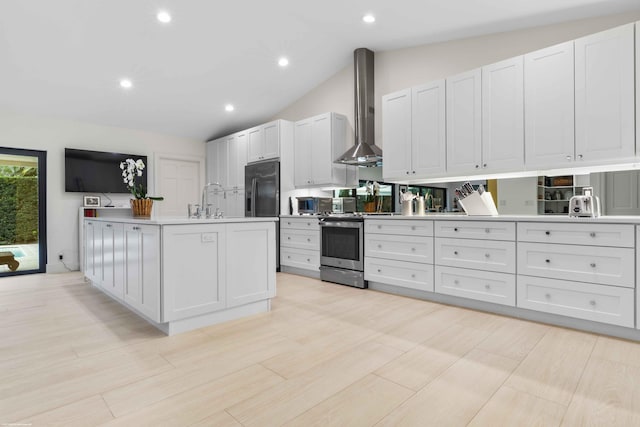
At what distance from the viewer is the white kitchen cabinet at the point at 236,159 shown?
604cm

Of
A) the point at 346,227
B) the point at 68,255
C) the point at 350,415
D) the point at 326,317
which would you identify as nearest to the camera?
the point at 350,415

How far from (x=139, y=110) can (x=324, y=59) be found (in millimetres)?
3075

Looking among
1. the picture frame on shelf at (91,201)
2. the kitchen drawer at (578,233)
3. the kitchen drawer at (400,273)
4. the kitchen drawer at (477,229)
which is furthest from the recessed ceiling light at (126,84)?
the kitchen drawer at (578,233)

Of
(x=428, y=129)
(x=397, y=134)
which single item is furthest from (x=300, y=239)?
(x=428, y=129)

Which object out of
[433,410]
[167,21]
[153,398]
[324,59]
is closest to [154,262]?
[153,398]

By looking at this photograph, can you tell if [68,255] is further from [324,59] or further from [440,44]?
[440,44]

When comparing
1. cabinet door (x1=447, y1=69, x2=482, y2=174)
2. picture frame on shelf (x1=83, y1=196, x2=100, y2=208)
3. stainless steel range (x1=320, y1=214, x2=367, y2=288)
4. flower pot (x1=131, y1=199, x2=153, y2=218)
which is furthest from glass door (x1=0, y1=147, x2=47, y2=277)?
cabinet door (x1=447, y1=69, x2=482, y2=174)

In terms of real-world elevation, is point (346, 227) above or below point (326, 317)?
above

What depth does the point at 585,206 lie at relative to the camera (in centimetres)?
262

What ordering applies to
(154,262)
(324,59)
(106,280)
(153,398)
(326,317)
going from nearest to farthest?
(153,398)
(154,262)
(326,317)
(106,280)
(324,59)

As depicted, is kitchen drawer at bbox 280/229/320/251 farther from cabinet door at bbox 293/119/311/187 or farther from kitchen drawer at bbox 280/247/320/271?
cabinet door at bbox 293/119/311/187

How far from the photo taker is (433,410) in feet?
5.07

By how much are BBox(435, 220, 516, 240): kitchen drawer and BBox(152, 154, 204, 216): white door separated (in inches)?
201

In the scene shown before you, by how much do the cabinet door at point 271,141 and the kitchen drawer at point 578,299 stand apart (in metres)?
3.80
